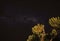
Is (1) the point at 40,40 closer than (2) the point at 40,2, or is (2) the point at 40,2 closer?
(1) the point at 40,40

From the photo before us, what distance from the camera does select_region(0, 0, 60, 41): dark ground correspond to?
5.80 ft

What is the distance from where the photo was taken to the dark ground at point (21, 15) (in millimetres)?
1767

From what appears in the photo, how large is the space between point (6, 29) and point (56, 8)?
583 mm

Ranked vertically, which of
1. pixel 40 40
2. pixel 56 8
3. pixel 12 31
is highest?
pixel 56 8

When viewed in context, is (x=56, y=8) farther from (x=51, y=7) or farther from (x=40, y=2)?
(x=40, y=2)

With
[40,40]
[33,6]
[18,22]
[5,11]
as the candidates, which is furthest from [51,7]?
[40,40]

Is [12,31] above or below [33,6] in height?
below

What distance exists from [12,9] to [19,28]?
0.22 m

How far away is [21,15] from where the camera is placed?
1773mm

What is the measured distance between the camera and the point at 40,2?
5.83 feet

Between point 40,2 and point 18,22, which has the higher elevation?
point 40,2

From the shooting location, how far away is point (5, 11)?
1772 millimetres

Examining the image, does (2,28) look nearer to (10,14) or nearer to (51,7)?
(10,14)

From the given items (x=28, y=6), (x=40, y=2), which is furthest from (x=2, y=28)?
(x=40, y=2)
